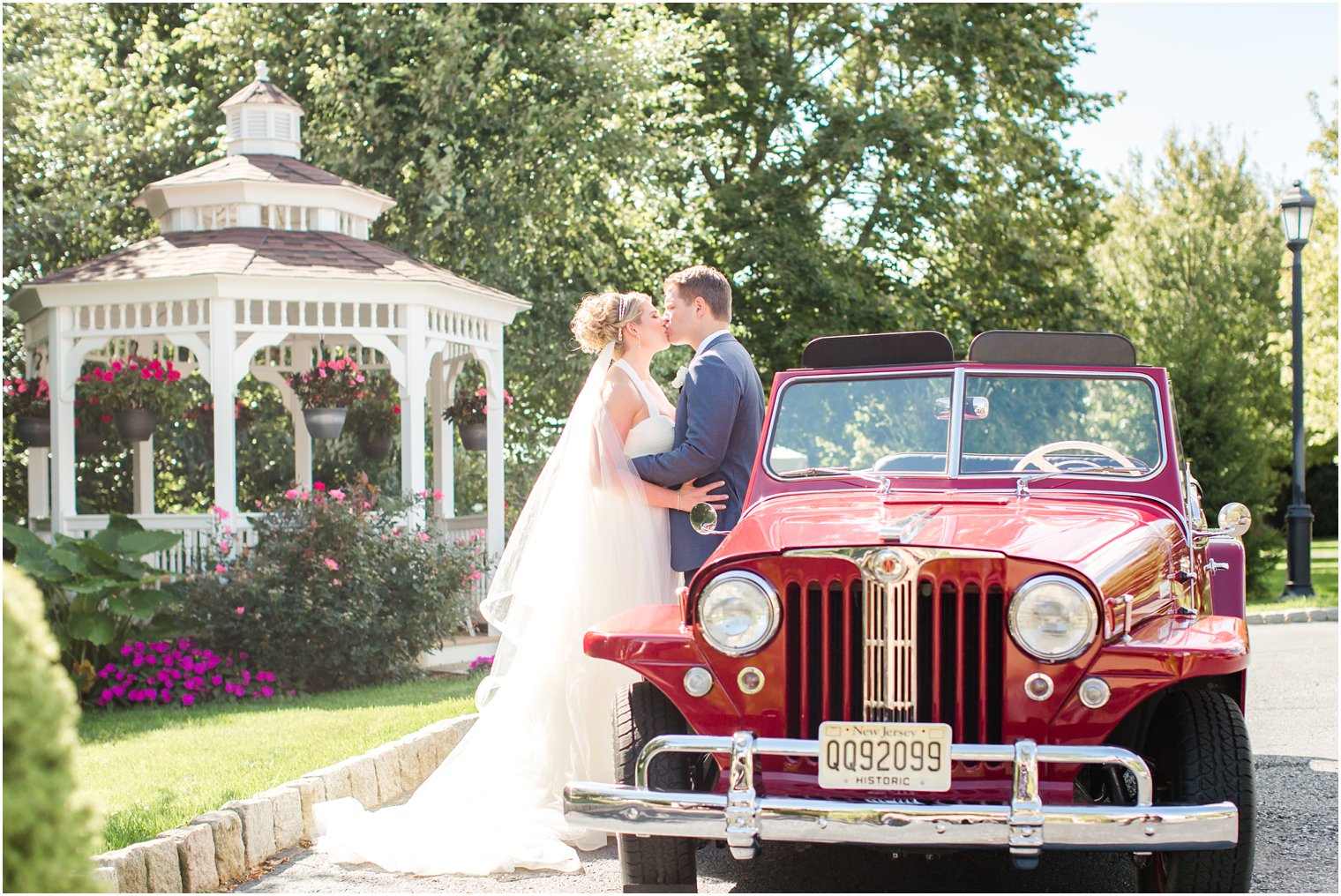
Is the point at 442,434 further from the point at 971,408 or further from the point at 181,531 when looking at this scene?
the point at 971,408

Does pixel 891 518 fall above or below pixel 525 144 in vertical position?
below

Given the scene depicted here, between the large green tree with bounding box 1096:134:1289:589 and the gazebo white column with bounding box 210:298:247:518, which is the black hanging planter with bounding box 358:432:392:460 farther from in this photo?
the large green tree with bounding box 1096:134:1289:589

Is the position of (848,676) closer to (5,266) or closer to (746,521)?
(746,521)

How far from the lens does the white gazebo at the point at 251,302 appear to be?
11.4 m

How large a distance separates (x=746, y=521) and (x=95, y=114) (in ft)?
53.2

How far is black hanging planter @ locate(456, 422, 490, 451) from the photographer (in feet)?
45.5

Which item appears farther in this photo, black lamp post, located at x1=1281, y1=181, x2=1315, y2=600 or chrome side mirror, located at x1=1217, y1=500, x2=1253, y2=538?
black lamp post, located at x1=1281, y1=181, x2=1315, y2=600

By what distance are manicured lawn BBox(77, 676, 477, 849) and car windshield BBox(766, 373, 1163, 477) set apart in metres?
2.79

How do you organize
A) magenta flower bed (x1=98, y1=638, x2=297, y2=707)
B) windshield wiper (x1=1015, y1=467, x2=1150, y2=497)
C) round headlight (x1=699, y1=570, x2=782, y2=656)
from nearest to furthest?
round headlight (x1=699, y1=570, x2=782, y2=656) → windshield wiper (x1=1015, y1=467, x2=1150, y2=497) → magenta flower bed (x1=98, y1=638, x2=297, y2=707)

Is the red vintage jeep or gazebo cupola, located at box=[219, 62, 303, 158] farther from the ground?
gazebo cupola, located at box=[219, 62, 303, 158]

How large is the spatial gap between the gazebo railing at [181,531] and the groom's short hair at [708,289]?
6.42 meters

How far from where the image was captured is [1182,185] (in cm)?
3634

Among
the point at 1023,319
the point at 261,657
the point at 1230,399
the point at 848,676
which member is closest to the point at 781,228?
the point at 1023,319

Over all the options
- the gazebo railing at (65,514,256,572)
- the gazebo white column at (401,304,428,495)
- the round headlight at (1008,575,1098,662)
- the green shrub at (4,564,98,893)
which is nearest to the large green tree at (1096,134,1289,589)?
the gazebo white column at (401,304,428,495)
